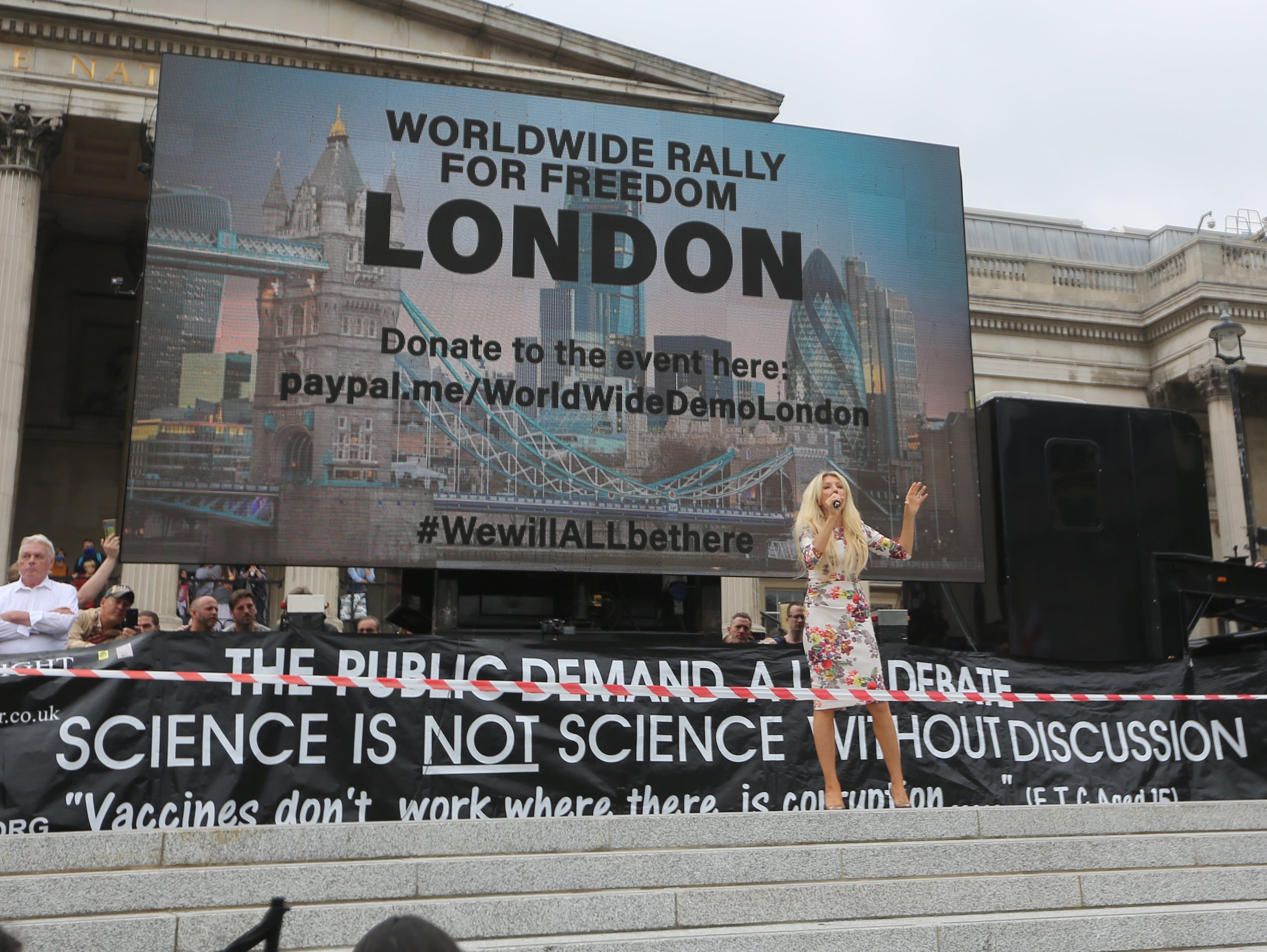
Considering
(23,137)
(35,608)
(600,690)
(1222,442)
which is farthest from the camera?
(1222,442)

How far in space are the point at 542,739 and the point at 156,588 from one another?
14.1 meters

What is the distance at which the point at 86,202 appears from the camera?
25.2 metres

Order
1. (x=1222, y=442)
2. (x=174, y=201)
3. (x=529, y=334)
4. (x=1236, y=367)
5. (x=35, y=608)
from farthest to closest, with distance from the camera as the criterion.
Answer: (x=1222, y=442)
(x=1236, y=367)
(x=529, y=334)
(x=174, y=201)
(x=35, y=608)

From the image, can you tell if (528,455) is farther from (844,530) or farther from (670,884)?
(670,884)

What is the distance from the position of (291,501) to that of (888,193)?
6.30 m

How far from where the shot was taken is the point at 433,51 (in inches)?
897

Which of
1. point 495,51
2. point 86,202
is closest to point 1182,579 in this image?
point 495,51

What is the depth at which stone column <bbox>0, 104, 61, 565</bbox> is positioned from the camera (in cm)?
1895

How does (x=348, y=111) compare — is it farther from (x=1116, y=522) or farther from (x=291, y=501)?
(x=1116, y=522)

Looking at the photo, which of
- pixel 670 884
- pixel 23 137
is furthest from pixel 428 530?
pixel 23 137

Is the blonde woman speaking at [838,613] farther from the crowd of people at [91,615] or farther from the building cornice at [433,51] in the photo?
the building cornice at [433,51]

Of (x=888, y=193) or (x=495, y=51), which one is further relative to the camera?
(x=495, y=51)

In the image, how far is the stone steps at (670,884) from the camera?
15.5 ft

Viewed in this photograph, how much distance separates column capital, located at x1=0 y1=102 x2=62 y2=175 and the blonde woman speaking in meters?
18.2
